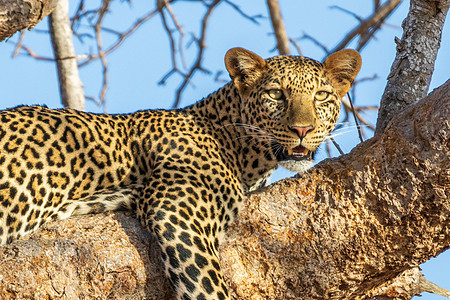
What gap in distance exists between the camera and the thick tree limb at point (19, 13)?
4.95 meters

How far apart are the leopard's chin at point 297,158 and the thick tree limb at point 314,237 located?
0.56m

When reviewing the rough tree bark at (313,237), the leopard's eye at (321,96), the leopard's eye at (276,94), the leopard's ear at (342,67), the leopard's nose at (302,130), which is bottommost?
the rough tree bark at (313,237)

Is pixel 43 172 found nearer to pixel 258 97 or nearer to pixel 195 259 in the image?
pixel 195 259

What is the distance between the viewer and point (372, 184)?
4.56 m

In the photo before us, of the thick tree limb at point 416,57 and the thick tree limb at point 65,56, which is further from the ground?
the thick tree limb at point 65,56

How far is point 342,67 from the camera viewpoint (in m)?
5.89

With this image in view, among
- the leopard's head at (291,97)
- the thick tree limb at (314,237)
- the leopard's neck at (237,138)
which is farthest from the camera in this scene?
the leopard's neck at (237,138)

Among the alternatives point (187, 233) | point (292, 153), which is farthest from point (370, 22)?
point (187, 233)

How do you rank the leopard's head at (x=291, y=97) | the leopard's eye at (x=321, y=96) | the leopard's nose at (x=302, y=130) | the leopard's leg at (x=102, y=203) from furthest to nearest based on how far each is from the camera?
the leopard's eye at (x=321, y=96) → the leopard's head at (x=291, y=97) → the leopard's nose at (x=302, y=130) → the leopard's leg at (x=102, y=203)

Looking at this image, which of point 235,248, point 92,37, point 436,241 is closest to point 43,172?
point 235,248

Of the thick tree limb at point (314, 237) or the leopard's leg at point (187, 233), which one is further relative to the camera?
the leopard's leg at point (187, 233)

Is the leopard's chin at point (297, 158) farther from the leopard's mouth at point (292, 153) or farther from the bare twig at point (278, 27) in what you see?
the bare twig at point (278, 27)

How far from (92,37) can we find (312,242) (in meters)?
5.74

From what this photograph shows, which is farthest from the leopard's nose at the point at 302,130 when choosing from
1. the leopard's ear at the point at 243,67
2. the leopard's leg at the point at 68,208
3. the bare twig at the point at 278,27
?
the bare twig at the point at 278,27
